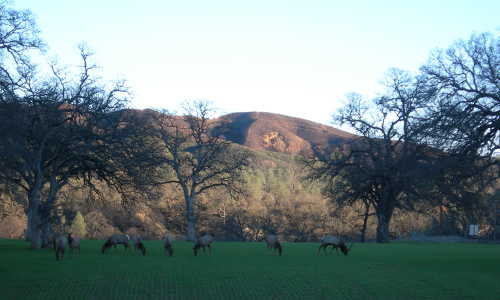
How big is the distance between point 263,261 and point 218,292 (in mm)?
10781

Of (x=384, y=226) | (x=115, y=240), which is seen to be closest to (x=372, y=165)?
(x=384, y=226)

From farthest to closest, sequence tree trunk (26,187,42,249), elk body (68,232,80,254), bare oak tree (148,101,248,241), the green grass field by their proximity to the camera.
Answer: bare oak tree (148,101,248,241)
tree trunk (26,187,42,249)
elk body (68,232,80,254)
the green grass field

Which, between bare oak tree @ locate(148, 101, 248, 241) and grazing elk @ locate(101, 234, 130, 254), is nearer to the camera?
grazing elk @ locate(101, 234, 130, 254)

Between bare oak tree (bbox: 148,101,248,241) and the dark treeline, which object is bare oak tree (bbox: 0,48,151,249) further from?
bare oak tree (bbox: 148,101,248,241)

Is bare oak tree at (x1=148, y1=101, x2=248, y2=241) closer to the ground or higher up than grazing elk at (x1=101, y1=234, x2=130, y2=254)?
higher up

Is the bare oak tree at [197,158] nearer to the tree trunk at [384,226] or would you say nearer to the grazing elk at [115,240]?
the tree trunk at [384,226]

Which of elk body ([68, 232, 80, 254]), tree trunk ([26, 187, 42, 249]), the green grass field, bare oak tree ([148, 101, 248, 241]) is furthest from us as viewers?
bare oak tree ([148, 101, 248, 241])

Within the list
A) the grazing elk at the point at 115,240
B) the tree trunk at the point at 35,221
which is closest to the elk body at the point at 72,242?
the grazing elk at the point at 115,240

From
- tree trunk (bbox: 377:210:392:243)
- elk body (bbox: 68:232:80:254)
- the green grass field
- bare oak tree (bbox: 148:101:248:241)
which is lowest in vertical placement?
the green grass field

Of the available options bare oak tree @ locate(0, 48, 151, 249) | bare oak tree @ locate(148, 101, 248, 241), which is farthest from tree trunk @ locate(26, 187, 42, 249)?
bare oak tree @ locate(148, 101, 248, 241)

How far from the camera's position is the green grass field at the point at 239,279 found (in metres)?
16.6

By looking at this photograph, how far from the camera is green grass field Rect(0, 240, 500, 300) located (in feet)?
54.4

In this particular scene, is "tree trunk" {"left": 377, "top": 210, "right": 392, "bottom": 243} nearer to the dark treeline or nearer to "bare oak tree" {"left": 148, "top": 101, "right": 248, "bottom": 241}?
the dark treeline

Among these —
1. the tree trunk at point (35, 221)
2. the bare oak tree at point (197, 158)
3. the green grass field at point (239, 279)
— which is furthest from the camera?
the bare oak tree at point (197, 158)
